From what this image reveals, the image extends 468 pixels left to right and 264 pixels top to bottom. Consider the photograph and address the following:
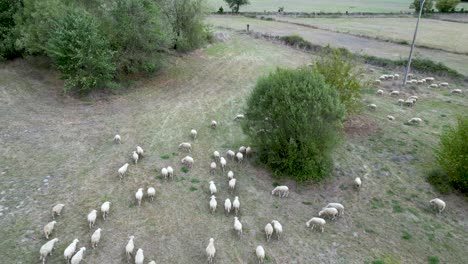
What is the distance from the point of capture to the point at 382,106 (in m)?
26.3

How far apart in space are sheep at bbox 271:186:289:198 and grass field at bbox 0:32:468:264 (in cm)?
29

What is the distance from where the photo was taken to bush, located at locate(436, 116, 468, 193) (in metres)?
15.7

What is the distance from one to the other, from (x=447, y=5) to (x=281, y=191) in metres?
80.5

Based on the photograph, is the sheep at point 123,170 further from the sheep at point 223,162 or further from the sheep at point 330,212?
the sheep at point 330,212

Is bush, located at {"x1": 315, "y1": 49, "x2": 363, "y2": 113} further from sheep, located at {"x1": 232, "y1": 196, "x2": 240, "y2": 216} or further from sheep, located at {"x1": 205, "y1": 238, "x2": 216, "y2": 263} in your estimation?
sheep, located at {"x1": 205, "y1": 238, "x2": 216, "y2": 263}

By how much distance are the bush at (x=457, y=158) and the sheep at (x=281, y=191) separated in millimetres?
7548

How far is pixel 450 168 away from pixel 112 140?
17168mm

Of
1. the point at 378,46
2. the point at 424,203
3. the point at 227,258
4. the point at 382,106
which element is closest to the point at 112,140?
the point at 227,258

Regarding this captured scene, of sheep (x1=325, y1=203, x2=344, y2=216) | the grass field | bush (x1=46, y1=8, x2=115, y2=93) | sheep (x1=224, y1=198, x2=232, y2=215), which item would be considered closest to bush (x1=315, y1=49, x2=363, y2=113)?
the grass field

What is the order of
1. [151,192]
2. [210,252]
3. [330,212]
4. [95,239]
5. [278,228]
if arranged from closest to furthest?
[210,252] → [95,239] → [278,228] → [330,212] → [151,192]

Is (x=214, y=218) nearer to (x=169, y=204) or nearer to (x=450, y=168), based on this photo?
(x=169, y=204)

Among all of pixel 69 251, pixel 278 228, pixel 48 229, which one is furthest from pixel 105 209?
pixel 278 228

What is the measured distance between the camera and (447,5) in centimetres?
7619

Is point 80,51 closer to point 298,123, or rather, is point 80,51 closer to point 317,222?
point 298,123
